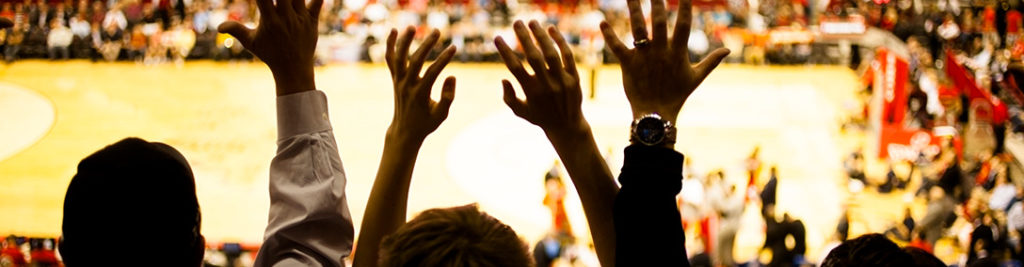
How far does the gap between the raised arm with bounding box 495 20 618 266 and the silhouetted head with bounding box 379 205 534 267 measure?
528 mm

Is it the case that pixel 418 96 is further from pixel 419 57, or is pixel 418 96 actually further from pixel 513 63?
pixel 513 63

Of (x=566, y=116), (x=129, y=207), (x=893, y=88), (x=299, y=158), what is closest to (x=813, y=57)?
(x=893, y=88)

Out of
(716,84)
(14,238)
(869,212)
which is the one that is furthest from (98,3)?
Result: (869,212)

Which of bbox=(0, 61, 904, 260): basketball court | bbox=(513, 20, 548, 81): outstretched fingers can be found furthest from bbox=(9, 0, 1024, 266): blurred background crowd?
bbox=(513, 20, 548, 81): outstretched fingers

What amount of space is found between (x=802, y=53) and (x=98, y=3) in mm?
13845

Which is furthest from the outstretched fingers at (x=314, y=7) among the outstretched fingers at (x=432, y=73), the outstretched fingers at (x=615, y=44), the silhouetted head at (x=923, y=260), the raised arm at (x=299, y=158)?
the silhouetted head at (x=923, y=260)

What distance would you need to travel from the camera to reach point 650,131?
202cm

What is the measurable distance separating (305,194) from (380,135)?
1304cm

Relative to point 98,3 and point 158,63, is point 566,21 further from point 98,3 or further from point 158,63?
point 98,3

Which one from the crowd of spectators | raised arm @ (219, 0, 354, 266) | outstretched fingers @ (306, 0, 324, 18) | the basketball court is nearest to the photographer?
raised arm @ (219, 0, 354, 266)

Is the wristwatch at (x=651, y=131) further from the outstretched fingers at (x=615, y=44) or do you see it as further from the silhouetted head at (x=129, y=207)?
the silhouetted head at (x=129, y=207)

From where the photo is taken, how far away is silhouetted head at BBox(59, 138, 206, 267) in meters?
1.65

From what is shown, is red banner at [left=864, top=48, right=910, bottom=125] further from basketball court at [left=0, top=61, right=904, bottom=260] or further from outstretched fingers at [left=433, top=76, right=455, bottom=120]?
outstretched fingers at [left=433, top=76, right=455, bottom=120]

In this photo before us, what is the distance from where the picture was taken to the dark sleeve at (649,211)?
190cm
